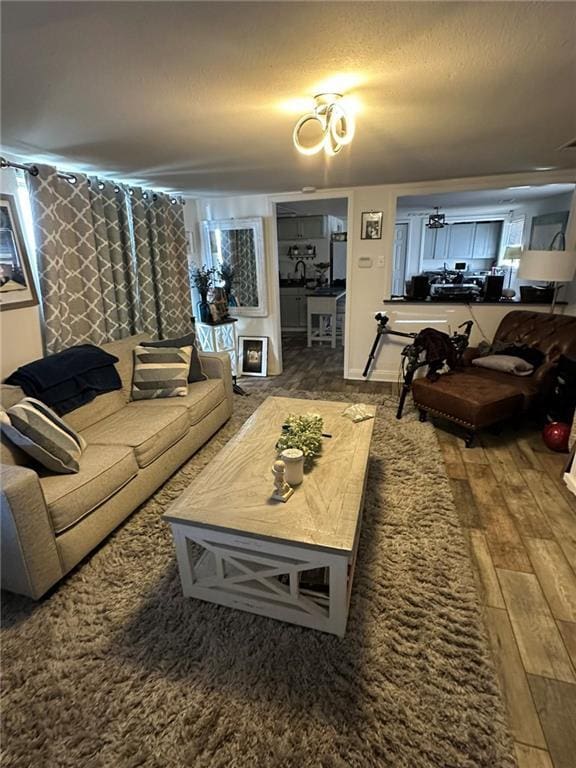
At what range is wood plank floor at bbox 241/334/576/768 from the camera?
1.22m

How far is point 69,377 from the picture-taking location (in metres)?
2.36

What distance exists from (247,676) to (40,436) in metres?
1.41

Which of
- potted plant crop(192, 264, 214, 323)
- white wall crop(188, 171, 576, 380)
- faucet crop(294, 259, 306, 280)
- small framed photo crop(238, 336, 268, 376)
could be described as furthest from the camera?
faucet crop(294, 259, 306, 280)

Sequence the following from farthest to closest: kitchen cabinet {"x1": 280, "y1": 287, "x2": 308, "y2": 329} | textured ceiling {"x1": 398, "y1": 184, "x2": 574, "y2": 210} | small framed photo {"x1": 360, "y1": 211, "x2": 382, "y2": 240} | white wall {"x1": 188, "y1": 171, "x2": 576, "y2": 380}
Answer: kitchen cabinet {"x1": 280, "y1": 287, "x2": 308, "y2": 329}
textured ceiling {"x1": 398, "y1": 184, "x2": 574, "y2": 210}
small framed photo {"x1": 360, "y1": 211, "x2": 382, "y2": 240}
white wall {"x1": 188, "y1": 171, "x2": 576, "y2": 380}

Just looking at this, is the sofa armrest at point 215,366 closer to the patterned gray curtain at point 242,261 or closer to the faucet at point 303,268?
the patterned gray curtain at point 242,261

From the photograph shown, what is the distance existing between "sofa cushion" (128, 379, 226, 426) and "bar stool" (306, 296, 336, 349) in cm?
332

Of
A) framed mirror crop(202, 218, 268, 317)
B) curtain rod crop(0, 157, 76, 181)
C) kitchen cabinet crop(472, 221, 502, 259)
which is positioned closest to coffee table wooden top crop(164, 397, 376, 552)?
curtain rod crop(0, 157, 76, 181)

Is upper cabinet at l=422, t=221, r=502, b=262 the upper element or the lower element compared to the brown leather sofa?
upper

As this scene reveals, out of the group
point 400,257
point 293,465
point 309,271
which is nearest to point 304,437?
point 293,465

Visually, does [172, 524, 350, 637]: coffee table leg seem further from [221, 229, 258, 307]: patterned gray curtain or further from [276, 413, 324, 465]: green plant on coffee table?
[221, 229, 258, 307]: patterned gray curtain

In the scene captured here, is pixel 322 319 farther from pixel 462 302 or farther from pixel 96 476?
pixel 96 476

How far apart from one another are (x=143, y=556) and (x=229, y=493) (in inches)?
27.0

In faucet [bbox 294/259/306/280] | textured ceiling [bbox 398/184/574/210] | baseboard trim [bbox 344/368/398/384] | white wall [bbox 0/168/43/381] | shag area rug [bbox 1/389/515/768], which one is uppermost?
textured ceiling [bbox 398/184/574/210]

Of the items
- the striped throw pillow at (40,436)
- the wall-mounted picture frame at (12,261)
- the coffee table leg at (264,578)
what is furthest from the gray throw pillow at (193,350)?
the coffee table leg at (264,578)
